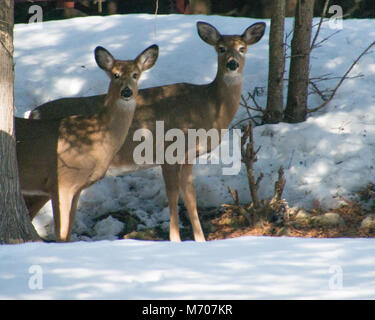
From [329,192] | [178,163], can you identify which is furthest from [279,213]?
[178,163]

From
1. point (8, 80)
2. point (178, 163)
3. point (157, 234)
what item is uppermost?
point (8, 80)

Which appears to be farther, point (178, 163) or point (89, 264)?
point (178, 163)

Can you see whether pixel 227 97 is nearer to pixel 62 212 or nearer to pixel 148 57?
pixel 148 57

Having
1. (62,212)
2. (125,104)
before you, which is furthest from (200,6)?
(62,212)

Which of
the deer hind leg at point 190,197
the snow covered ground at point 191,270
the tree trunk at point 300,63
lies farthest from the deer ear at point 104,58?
the tree trunk at point 300,63

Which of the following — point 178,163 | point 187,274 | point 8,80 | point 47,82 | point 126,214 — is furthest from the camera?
point 47,82

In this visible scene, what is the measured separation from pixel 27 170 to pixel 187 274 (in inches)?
112

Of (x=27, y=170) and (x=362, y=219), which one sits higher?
(x=27, y=170)

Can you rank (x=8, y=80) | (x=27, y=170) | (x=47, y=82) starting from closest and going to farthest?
(x=8, y=80)
(x=27, y=170)
(x=47, y=82)

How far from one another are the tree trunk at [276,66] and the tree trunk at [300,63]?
150mm

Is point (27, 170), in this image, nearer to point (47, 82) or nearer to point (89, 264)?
point (89, 264)

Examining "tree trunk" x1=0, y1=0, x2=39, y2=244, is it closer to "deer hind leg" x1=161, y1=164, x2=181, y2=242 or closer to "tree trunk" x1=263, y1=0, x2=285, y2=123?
"deer hind leg" x1=161, y1=164, x2=181, y2=242

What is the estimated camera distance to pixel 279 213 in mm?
7863

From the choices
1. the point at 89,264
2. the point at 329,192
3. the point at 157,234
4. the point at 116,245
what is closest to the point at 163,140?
the point at 157,234
